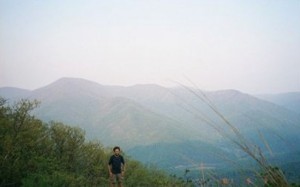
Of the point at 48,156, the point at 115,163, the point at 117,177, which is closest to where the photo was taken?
the point at 115,163

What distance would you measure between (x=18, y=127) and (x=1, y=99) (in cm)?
351

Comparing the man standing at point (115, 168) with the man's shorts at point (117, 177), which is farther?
the man's shorts at point (117, 177)

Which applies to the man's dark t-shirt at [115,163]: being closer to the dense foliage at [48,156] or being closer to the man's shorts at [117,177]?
the man's shorts at [117,177]

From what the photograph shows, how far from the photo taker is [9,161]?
26406 mm

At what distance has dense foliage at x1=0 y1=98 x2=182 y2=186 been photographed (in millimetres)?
25672

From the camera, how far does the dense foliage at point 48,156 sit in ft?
84.2

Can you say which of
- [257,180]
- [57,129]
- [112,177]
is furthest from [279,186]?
[57,129]

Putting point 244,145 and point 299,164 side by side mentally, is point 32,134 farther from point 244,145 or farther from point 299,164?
point 299,164

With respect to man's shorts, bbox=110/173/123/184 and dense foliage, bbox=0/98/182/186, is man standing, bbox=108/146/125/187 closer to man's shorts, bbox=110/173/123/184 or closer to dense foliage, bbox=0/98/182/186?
man's shorts, bbox=110/173/123/184

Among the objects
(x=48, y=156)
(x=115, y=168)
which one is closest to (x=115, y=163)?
Result: (x=115, y=168)

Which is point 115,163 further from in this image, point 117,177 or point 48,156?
point 48,156

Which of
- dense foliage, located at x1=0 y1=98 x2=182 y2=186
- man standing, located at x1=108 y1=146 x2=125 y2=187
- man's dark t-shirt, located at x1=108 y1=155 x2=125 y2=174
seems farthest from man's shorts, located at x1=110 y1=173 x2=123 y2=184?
dense foliage, located at x1=0 y1=98 x2=182 y2=186

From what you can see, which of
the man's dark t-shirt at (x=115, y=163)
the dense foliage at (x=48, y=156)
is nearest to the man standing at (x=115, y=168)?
the man's dark t-shirt at (x=115, y=163)

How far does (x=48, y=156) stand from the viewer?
36.4 metres
